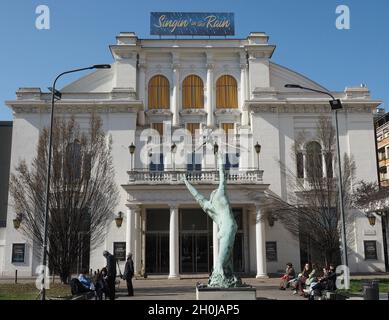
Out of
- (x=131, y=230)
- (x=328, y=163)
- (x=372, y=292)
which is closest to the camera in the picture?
(x=372, y=292)

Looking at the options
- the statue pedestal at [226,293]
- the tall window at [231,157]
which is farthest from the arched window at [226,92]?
the statue pedestal at [226,293]

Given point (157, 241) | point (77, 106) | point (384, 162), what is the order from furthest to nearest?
point (384, 162), point (77, 106), point (157, 241)

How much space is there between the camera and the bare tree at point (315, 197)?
95.7ft

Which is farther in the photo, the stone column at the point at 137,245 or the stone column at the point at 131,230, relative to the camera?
the stone column at the point at 137,245

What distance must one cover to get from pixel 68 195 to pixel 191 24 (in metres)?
22.9

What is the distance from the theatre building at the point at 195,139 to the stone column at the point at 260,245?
7cm

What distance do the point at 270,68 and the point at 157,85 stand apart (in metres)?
9.96

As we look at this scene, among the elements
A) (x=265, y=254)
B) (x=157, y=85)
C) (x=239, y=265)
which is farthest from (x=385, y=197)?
(x=157, y=85)

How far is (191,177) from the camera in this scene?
34.2 meters

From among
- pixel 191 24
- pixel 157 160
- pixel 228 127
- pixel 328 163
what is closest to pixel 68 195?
pixel 157 160

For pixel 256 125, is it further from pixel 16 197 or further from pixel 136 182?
pixel 16 197

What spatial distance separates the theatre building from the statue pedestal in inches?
620

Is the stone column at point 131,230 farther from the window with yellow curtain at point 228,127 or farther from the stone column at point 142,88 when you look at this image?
the window with yellow curtain at point 228,127

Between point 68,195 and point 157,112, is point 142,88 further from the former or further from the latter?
point 68,195
